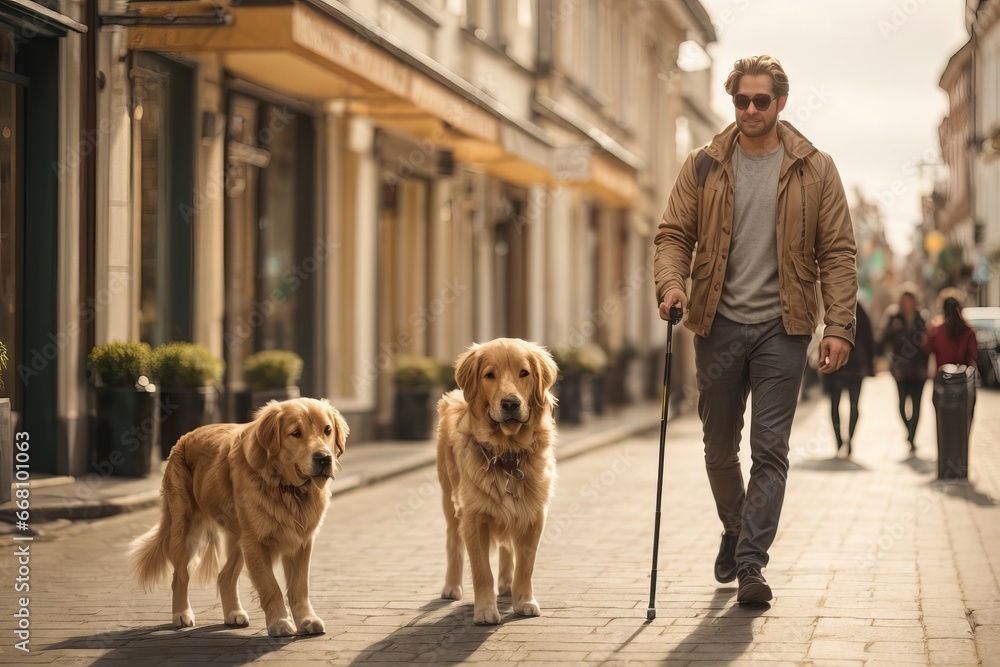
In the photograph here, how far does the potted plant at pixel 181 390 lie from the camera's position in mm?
11734

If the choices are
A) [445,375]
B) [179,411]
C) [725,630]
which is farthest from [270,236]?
[725,630]

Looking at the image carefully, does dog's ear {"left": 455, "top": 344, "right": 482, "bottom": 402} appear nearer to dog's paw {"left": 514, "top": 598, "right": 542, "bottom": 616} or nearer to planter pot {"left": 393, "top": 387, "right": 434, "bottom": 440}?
dog's paw {"left": 514, "top": 598, "right": 542, "bottom": 616}

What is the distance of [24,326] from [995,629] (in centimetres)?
757

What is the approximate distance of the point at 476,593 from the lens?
635 cm

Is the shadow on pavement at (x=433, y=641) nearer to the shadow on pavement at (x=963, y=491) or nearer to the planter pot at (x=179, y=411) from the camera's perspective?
the planter pot at (x=179, y=411)

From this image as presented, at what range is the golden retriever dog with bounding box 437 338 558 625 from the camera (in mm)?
6328

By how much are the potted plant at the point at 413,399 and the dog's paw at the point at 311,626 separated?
1088cm

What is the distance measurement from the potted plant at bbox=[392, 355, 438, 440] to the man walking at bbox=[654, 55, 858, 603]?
402 inches

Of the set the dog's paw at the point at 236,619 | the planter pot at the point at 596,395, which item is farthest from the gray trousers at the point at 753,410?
the planter pot at the point at 596,395

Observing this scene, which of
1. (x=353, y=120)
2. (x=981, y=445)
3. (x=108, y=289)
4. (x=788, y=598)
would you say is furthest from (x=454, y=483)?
(x=981, y=445)

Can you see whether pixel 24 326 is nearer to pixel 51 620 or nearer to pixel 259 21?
pixel 259 21

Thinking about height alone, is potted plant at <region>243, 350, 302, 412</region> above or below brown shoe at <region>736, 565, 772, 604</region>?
above

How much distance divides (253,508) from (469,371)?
42.2 inches

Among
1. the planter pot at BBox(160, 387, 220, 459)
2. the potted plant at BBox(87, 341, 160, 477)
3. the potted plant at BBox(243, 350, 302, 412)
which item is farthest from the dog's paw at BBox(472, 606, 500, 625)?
the potted plant at BBox(243, 350, 302, 412)
